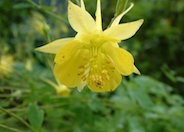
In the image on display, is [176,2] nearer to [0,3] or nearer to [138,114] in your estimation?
[0,3]

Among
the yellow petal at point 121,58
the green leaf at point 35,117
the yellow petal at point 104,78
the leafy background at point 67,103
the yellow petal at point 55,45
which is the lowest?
the leafy background at point 67,103

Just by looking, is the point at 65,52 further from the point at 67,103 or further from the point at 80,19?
the point at 67,103

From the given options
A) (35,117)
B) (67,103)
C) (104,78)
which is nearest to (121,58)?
(104,78)

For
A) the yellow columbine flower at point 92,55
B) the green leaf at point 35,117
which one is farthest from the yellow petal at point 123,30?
the green leaf at point 35,117

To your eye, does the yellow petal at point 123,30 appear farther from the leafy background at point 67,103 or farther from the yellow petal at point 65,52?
the leafy background at point 67,103

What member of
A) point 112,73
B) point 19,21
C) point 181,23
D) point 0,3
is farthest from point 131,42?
point 112,73

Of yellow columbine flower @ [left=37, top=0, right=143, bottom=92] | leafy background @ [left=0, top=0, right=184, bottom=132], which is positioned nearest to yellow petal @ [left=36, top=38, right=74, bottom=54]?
yellow columbine flower @ [left=37, top=0, right=143, bottom=92]

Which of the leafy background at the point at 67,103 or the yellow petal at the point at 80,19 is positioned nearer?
the yellow petal at the point at 80,19
